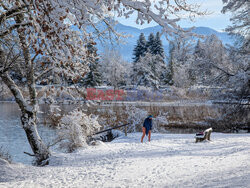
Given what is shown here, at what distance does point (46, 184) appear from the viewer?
577 cm

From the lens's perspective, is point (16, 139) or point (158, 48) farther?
point (158, 48)

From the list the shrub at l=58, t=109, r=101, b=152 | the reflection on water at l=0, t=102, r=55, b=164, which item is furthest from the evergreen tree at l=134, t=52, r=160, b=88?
the shrub at l=58, t=109, r=101, b=152

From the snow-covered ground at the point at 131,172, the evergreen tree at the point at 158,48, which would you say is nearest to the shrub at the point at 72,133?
the snow-covered ground at the point at 131,172

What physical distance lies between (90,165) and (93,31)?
14.3 feet

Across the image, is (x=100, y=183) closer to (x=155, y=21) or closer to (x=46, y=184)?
(x=46, y=184)

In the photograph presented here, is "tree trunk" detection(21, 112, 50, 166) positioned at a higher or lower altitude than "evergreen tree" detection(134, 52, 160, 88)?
lower

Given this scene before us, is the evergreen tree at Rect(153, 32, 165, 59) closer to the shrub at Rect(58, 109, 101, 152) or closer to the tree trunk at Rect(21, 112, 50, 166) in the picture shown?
the shrub at Rect(58, 109, 101, 152)

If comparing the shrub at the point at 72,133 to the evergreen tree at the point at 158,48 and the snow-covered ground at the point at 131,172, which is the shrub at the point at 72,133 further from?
the evergreen tree at the point at 158,48

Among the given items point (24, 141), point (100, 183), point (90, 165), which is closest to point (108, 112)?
point (24, 141)

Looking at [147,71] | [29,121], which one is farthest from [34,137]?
[147,71]

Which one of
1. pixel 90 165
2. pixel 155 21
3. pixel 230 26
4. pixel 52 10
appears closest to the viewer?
pixel 52 10

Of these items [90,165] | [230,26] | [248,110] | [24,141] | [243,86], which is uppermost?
[230,26]

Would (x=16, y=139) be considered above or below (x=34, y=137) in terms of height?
below

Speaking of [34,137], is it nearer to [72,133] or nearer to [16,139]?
[72,133]
